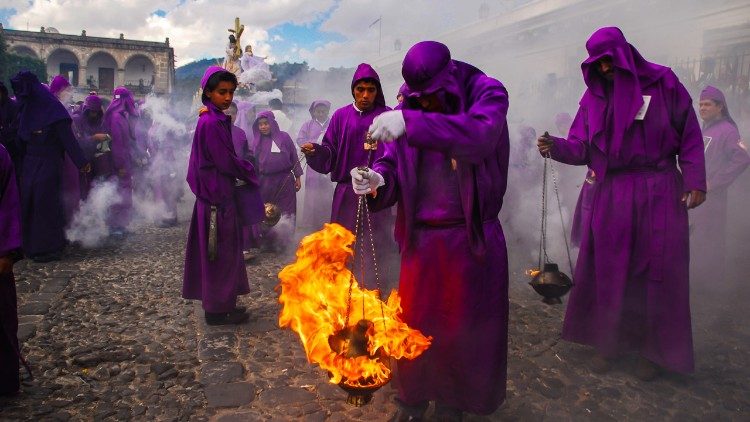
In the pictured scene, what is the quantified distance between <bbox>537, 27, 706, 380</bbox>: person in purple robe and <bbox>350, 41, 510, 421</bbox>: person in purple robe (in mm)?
1301

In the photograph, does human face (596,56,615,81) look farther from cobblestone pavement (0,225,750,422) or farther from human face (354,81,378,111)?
cobblestone pavement (0,225,750,422)

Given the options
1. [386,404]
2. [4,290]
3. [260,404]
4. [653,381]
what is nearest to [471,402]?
[386,404]

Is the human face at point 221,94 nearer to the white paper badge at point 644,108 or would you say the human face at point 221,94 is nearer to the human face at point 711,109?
the white paper badge at point 644,108

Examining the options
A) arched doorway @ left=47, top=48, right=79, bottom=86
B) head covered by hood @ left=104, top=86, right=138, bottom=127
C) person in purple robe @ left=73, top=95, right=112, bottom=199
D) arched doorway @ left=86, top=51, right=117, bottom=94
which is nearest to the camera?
person in purple robe @ left=73, top=95, right=112, bottom=199

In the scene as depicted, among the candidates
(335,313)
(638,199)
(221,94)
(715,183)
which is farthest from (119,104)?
(715,183)

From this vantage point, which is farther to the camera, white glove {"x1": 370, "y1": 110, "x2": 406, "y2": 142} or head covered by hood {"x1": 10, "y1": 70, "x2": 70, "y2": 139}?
head covered by hood {"x1": 10, "y1": 70, "x2": 70, "y2": 139}

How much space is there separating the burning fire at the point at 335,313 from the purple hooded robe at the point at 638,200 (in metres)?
1.74

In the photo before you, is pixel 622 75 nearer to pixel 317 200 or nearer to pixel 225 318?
pixel 225 318

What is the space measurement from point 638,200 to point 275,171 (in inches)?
209

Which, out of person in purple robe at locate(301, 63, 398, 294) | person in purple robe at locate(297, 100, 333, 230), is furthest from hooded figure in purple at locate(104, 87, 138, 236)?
person in purple robe at locate(301, 63, 398, 294)

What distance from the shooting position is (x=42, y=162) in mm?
6633

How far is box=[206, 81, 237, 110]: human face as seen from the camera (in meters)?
4.39

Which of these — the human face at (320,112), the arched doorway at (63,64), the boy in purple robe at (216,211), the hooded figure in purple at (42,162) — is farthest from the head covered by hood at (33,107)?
the arched doorway at (63,64)

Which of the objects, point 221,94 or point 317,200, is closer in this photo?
point 221,94
